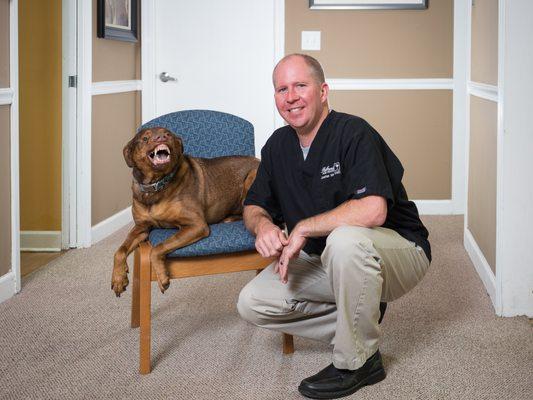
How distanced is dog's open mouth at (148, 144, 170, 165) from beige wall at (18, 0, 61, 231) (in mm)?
2081

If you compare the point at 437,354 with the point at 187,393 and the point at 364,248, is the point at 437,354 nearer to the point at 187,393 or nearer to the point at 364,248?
the point at 364,248

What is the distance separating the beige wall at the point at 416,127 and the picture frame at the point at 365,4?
2.00ft

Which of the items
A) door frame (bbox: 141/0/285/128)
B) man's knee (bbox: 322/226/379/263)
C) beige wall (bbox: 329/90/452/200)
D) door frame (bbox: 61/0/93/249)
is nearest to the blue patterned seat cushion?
man's knee (bbox: 322/226/379/263)

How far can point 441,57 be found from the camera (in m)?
5.74

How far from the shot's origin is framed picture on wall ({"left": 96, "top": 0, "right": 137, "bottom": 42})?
475cm

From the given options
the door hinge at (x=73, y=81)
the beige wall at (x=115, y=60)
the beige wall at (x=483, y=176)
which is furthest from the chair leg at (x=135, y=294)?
the beige wall at (x=115, y=60)

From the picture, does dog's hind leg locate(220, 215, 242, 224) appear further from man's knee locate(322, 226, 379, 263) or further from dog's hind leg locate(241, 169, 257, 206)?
man's knee locate(322, 226, 379, 263)

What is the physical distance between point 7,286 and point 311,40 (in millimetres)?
3054

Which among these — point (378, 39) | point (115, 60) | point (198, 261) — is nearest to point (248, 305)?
point (198, 261)

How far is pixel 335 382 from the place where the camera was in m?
2.41

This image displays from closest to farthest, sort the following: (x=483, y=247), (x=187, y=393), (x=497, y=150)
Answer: (x=187, y=393)
(x=497, y=150)
(x=483, y=247)

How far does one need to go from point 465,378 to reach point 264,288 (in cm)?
73

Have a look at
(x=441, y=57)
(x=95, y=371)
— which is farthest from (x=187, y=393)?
(x=441, y=57)

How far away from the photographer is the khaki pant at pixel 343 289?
7.54 ft
